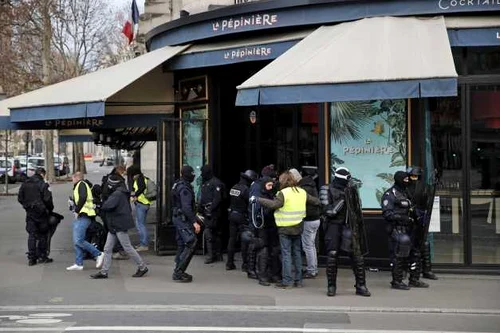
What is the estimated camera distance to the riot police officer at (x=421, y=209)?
978 centimetres

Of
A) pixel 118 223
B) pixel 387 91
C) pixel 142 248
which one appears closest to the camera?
pixel 387 91

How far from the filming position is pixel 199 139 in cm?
1325

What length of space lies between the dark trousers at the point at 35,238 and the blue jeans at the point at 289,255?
4628mm

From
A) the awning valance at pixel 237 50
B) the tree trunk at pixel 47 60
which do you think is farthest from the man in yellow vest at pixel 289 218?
the tree trunk at pixel 47 60

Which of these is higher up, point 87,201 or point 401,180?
point 401,180

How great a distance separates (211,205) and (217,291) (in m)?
2.52

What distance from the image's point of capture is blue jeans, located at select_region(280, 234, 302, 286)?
31.4ft

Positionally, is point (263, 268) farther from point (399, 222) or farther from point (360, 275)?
point (399, 222)

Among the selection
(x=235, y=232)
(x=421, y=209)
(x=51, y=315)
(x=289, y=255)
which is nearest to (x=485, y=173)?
(x=421, y=209)

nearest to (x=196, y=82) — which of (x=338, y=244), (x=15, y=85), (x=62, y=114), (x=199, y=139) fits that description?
(x=199, y=139)

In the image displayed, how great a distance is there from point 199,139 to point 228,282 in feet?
12.7

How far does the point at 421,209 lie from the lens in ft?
32.7

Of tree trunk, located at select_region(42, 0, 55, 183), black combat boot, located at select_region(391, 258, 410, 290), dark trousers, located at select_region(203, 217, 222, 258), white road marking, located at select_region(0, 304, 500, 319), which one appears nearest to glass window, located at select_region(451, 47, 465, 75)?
black combat boot, located at select_region(391, 258, 410, 290)

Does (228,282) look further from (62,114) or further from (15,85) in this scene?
(15,85)
